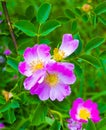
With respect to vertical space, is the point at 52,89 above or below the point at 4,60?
above

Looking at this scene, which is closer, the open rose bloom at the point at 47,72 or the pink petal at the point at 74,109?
the open rose bloom at the point at 47,72

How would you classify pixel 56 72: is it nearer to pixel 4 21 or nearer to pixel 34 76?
pixel 34 76

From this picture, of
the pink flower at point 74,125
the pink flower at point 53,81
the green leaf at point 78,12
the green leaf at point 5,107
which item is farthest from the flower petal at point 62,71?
the green leaf at point 78,12

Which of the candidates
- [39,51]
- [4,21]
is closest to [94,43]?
[39,51]

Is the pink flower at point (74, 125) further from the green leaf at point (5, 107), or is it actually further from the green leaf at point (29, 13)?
the green leaf at point (29, 13)

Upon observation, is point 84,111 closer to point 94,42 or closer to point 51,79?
point 94,42

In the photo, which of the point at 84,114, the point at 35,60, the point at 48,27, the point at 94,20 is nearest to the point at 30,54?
the point at 35,60
